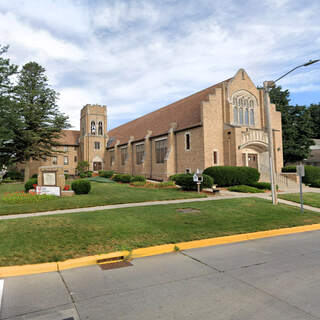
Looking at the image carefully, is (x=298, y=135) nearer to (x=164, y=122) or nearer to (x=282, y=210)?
(x=164, y=122)

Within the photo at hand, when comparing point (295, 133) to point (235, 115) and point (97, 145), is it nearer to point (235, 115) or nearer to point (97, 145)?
point (235, 115)

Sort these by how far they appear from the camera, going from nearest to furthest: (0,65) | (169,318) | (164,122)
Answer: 1. (169,318)
2. (0,65)
3. (164,122)

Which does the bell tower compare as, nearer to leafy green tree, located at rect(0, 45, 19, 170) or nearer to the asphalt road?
leafy green tree, located at rect(0, 45, 19, 170)

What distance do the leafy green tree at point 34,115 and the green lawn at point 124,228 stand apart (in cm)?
2867

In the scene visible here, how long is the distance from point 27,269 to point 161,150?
2854 cm

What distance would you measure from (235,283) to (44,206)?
10.4 m

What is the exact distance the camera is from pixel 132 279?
543cm

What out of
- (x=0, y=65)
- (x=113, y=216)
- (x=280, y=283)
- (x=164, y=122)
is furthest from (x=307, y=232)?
(x=0, y=65)

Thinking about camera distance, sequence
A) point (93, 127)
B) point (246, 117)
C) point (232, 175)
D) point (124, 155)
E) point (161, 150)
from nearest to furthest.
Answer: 1. point (232, 175)
2. point (246, 117)
3. point (161, 150)
4. point (124, 155)
5. point (93, 127)

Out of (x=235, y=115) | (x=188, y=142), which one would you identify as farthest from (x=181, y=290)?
(x=235, y=115)

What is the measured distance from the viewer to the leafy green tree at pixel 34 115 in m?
35.7

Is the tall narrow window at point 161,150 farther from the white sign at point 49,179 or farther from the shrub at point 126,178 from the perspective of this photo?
the white sign at point 49,179

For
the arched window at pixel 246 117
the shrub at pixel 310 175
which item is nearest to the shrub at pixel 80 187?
the arched window at pixel 246 117

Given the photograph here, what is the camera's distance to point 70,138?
180 feet
